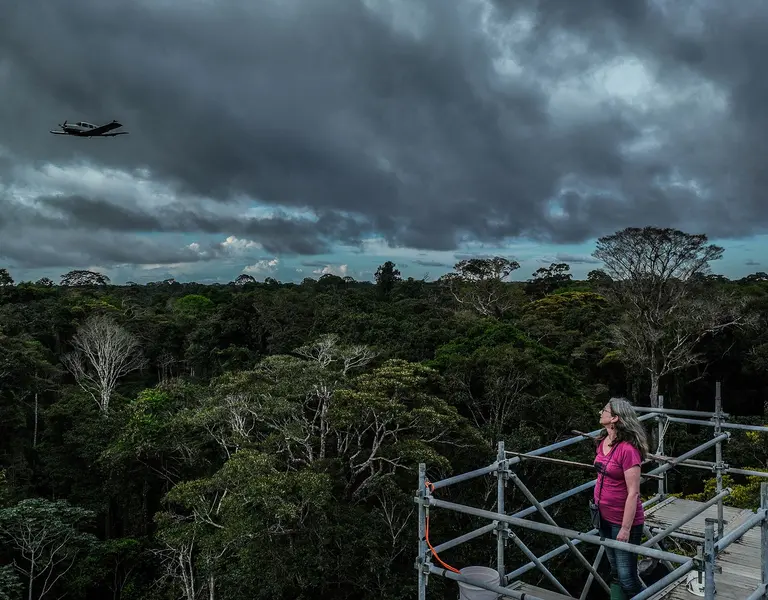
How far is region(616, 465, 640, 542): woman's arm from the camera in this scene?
3127 mm

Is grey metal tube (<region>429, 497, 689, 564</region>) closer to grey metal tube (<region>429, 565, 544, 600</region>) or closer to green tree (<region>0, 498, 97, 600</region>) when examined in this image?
grey metal tube (<region>429, 565, 544, 600</region>)

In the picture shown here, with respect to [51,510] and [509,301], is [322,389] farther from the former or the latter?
[509,301]

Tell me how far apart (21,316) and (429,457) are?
85.1 feet

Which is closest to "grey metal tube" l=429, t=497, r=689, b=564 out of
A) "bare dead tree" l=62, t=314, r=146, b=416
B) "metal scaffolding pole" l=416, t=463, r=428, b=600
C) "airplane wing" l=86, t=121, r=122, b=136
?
"metal scaffolding pole" l=416, t=463, r=428, b=600

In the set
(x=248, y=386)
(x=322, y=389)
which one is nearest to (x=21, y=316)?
(x=248, y=386)

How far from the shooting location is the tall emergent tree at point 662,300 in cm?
2100

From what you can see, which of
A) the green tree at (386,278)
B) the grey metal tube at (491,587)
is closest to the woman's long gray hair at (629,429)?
the grey metal tube at (491,587)

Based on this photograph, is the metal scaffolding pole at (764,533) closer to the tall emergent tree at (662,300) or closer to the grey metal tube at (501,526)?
the grey metal tube at (501,526)

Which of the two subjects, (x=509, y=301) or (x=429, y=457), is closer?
(x=429, y=457)

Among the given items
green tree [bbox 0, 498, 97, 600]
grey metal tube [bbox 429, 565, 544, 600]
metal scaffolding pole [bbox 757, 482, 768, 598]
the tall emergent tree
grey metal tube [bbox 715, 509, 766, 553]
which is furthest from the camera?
the tall emergent tree

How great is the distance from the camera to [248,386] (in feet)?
46.7

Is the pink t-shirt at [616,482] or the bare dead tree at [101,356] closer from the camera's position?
the pink t-shirt at [616,482]

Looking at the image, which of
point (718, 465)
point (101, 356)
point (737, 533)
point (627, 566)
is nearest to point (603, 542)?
point (737, 533)

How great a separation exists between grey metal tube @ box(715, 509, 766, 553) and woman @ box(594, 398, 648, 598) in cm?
47
